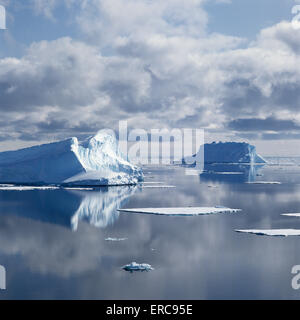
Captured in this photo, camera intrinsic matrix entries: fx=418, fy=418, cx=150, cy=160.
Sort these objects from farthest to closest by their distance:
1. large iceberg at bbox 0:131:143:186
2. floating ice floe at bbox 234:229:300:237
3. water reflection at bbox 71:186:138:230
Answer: large iceberg at bbox 0:131:143:186 < water reflection at bbox 71:186:138:230 < floating ice floe at bbox 234:229:300:237

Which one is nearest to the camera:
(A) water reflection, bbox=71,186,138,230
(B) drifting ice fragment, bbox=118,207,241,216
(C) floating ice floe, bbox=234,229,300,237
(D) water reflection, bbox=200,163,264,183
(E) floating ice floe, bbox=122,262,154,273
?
(E) floating ice floe, bbox=122,262,154,273

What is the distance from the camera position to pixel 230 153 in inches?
3693

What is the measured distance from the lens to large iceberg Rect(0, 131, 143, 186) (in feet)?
107

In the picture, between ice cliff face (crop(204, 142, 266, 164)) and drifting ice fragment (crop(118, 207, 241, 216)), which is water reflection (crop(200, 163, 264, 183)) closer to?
ice cliff face (crop(204, 142, 266, 164))

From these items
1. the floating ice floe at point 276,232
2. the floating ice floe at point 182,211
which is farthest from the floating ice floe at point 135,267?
the floating ice floe at point 182,211

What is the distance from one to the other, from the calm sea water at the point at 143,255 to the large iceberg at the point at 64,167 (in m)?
11.7

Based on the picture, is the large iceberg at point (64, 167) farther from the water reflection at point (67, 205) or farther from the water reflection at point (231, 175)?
the water reflection at point (231, 175)

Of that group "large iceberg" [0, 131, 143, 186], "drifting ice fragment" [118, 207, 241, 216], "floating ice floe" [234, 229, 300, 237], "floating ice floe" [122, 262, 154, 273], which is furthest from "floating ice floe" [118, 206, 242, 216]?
"large iceberg" [0, 131, 143, 186]

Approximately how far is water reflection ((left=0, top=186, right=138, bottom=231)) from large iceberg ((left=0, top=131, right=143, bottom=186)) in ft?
7.14

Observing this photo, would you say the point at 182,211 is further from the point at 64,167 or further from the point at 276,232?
the point at 64,167

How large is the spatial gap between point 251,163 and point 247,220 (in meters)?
78.2

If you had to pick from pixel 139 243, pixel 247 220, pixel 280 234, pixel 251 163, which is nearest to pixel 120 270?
pixel 139 243

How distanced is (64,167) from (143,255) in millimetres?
22006

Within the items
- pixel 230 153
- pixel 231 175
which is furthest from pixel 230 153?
pixel 231 175
